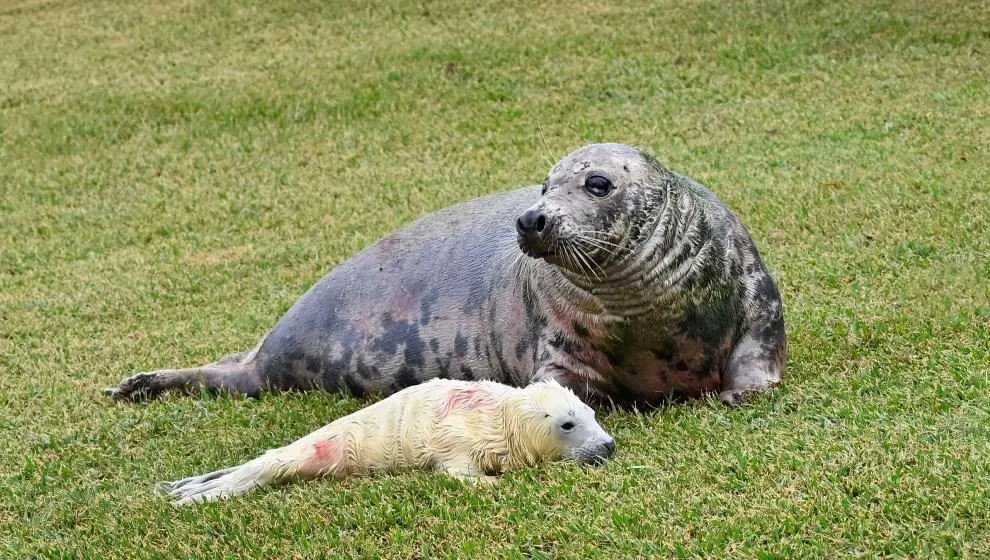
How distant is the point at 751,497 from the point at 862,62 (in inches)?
381

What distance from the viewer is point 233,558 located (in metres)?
4.33

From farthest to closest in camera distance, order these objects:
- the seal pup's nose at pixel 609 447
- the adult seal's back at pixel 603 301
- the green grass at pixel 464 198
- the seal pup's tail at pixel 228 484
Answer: the adult seal's back at pixel 603 301 < the seal pup's tail at pixel 228 484 < the seal pup's nose at pixel 609 447 < the green grass at pixel 464 198

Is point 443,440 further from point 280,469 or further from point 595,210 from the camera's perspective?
point 595,210

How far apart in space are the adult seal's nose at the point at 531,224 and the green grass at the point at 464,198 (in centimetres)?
84

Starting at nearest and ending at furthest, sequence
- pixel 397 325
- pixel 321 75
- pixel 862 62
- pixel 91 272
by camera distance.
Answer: pixel 397 325 → pixel 91 272 → pixel 862 62 → pixel 321 75

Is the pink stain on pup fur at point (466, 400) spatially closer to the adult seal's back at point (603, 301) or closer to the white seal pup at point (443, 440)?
the white seal pup at point (443, 440)

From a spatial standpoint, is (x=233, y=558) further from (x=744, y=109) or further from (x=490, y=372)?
(x=744, y=109)

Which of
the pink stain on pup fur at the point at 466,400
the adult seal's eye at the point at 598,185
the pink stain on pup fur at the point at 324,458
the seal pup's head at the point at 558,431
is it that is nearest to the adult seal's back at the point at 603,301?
the adult seal's eye at the point at 598,185

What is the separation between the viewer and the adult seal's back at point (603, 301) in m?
5.20

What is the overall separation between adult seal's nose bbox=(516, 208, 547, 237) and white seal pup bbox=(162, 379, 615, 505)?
0.57m

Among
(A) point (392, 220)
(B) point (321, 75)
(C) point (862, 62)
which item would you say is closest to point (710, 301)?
(A) point (392, 220)

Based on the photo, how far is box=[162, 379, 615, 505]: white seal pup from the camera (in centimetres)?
477

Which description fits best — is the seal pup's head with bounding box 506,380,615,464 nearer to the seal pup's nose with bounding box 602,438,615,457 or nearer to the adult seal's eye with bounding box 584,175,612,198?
the seal pup's nose with bounding box 602,438,615,457

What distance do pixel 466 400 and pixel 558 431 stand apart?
16.5 inches
